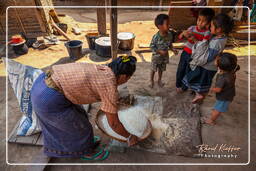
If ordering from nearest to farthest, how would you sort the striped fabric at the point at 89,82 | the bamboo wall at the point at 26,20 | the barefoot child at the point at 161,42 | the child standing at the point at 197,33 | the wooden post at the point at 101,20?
the striped fabric at the point at 89,82 → the child standing at the point at 197,33 → the barefoot child at the point at 161,42 → the bamboo wall at the point at 26,20 → the wooden post at the point at 101,20

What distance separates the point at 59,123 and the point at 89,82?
594mm

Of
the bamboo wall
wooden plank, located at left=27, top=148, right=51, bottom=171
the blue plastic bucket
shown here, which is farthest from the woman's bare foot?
the bamboo wall

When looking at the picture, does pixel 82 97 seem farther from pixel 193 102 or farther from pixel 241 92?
pixel 241 92

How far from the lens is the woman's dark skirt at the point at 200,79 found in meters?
2.57

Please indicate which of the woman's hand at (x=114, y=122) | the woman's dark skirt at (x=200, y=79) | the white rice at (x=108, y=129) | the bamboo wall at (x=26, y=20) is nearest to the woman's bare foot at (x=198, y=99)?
the woman's dark skirt at (x=200, y=79)

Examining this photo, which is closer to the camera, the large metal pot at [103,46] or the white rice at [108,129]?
the white rice at [108,129]

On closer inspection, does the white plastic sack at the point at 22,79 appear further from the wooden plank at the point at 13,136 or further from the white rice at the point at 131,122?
the white rice at the point at 131,122

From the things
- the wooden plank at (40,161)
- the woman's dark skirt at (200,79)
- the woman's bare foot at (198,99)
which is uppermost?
the woman's dark skirt at (200,79)

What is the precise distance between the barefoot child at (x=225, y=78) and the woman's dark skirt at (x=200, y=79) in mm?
386

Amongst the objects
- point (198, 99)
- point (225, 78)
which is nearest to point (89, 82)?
point (225, 78)

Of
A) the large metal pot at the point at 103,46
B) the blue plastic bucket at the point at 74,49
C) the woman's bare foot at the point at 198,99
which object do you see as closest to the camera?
the woman's bare foot at the point at 198,99

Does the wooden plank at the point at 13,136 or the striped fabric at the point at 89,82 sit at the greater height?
the striped fabric at the point at 89,82

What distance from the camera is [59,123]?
1675 mm

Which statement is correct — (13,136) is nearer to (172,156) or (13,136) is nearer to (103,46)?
(172,156)
